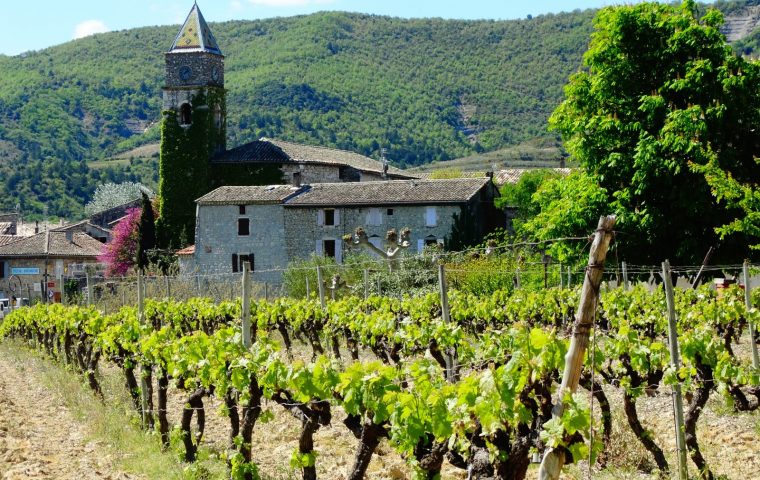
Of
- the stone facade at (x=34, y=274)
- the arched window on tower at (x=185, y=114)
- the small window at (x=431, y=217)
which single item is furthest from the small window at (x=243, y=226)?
the stone facade at (x=34, y=274)

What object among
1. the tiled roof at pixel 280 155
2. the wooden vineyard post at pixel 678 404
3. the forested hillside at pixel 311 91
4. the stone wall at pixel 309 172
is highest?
the forested hillside at pixel 311 91

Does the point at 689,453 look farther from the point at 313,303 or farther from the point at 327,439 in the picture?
the point at 313,303

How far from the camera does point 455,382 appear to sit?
11539 mm

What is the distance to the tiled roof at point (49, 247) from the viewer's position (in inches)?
2251

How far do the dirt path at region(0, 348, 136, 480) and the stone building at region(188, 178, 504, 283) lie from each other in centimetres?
2764

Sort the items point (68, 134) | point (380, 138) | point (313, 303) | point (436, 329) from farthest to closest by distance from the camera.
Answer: point (68, 134) < point (380, 138) < point (313, 303) < point (436, 329)

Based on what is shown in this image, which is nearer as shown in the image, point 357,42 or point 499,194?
point 499,194

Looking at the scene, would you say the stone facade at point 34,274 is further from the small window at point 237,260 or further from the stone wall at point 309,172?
the small window at point 237,260

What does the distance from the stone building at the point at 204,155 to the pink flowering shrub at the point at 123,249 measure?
2.50 meters

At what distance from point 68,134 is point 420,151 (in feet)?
160

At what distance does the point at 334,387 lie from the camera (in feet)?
27.9

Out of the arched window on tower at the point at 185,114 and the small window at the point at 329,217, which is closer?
the small window at the point at 329,217

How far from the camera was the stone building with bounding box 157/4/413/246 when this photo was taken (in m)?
Result: 53.0

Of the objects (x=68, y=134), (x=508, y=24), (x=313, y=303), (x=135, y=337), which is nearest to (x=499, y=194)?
(x=313, y=303)
